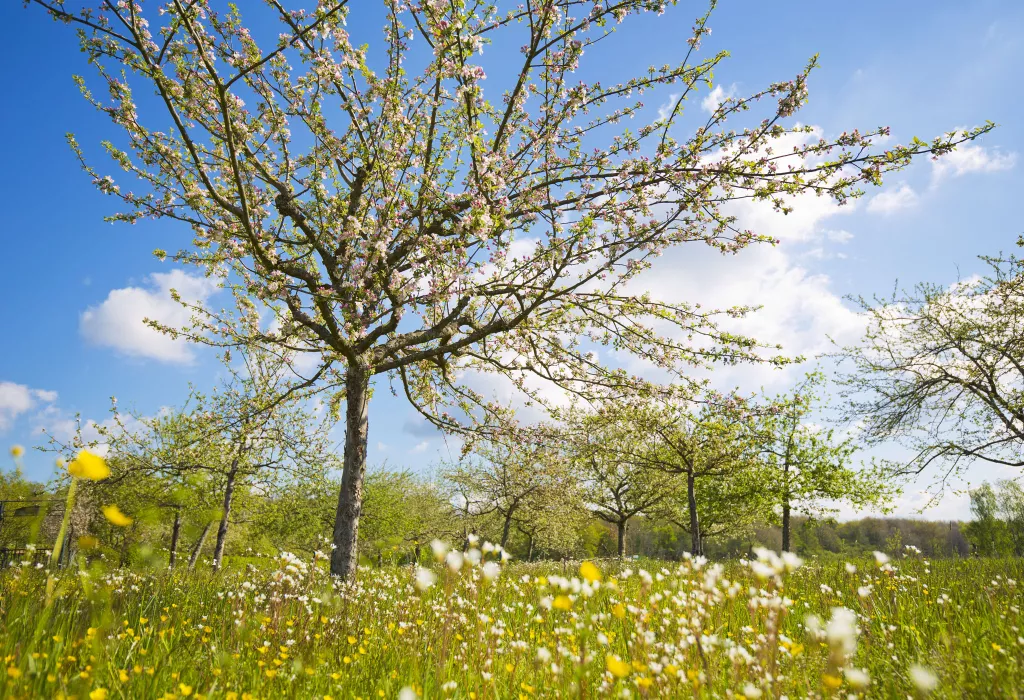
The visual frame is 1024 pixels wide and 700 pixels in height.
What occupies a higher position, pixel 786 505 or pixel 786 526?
pixel 786 505

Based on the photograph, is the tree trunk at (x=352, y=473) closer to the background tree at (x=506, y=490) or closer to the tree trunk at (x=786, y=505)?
the background tree at (x=506, y=490)

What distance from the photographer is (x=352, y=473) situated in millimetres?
8516

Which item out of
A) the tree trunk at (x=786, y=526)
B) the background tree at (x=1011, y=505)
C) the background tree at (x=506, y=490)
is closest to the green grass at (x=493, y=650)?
the background tree at (x=506, y=490)

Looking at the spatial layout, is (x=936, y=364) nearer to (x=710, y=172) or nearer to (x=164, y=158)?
(x=710, y=172)

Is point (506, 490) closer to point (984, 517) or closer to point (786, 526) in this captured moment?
point (786, 526)

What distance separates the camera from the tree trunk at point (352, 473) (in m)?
7.95

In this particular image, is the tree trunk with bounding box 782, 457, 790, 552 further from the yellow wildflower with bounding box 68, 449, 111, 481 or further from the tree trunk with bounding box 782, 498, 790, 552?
the yellow wildflower with bounding box 68, 449, 111, 481

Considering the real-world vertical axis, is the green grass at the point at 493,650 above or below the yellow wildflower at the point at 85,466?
below

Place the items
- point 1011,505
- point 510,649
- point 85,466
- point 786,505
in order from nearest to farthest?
point 85,466 → point 510,649 → point 786,505 → point 1011,505

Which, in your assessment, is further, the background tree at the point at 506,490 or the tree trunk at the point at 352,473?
the background tree at the point at 506,490

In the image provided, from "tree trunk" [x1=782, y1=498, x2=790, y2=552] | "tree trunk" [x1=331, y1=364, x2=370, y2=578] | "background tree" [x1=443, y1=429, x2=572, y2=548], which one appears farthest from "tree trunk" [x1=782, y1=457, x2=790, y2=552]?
"tree trunk" [x1=331, y1=364, x2=370, y2=578]

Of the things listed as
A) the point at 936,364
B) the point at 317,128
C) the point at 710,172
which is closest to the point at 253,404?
the point at 317,128

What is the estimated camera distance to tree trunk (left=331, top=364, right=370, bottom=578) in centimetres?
795

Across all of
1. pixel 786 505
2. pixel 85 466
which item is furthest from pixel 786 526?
pixel 85 466
